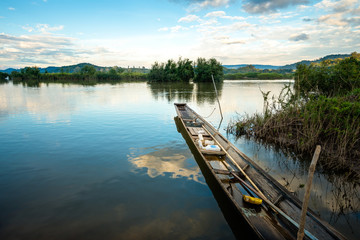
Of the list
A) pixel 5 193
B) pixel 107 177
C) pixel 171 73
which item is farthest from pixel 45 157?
pixel 171 73

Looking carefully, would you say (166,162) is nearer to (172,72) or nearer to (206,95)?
(206,95)

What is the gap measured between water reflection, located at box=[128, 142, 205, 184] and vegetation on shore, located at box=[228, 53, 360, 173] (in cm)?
387

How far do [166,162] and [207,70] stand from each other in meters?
55.3

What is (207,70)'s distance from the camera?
58.5 metres

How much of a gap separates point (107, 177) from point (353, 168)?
694cm

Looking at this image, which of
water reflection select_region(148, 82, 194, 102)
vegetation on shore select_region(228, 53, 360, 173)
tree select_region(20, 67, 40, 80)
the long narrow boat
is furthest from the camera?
tree select_region(20, 67, 40, 80)

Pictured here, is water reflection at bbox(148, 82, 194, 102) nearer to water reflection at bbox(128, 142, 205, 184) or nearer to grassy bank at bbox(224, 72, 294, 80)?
water reflection at bbox(128, 142, 205, 184)

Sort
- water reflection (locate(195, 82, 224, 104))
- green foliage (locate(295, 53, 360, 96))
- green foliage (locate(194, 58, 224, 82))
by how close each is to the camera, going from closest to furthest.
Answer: green foliage (locate(295, 53, 360, 96)), water reflection (locate(195, 82, 224, 104)), green foliage (locate(194, 58, 224, 82))

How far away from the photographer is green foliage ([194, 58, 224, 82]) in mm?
58781

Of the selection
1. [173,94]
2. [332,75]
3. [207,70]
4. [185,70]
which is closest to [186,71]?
[185,70]

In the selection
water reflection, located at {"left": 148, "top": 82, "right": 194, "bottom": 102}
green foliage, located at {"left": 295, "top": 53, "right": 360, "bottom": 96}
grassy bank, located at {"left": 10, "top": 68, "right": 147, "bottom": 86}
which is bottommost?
water reflection, located at {"left": 148, "top": 82, "right": 194, "bottom": 102}

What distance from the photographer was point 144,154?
7020 mm

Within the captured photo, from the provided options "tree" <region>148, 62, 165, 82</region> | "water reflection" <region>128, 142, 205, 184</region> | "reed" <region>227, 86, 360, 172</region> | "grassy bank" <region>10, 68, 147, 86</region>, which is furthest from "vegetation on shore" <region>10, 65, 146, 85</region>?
"reed" <region>227, 86, 360, 172</region>

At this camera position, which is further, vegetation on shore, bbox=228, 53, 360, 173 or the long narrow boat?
vegetation on shore, bbox=228, 53, 360, 173
